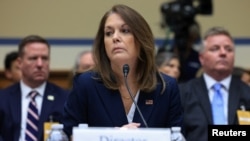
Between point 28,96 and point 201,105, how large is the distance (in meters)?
1.29

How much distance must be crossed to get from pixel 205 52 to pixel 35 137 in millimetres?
1440

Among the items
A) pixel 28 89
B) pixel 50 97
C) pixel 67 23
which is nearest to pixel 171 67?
pixel 50 97

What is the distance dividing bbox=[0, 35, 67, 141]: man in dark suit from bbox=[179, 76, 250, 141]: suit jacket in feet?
2.99

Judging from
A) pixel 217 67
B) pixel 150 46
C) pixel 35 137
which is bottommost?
pixel 35 137

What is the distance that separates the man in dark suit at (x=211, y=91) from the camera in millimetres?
4566

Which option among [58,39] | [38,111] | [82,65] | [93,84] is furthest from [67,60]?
[93,84]

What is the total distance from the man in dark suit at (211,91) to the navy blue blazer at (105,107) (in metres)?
1.13

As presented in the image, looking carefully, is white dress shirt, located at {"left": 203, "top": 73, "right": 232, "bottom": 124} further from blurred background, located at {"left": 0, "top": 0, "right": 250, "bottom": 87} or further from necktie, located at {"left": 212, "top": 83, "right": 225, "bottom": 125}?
blurred background, located at {"left": 0, "top": 0, "right": 250, "bottom": 87}

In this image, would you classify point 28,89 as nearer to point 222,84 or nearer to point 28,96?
point 28,96

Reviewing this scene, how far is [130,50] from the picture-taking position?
3227 millimetres

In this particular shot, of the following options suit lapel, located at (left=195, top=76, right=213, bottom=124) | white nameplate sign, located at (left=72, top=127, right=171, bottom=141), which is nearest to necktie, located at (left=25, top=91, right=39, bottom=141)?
suit lapel, located at (left=195, top=76, right=213, bottom=124)

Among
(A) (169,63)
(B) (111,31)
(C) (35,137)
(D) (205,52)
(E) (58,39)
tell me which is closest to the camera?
(B) (111,31)

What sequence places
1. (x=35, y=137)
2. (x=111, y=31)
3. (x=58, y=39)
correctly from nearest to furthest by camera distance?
(x=111, y=31), (x=35, y=137), (x=58, y=39)

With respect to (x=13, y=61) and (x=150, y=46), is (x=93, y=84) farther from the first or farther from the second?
(x=13, y=61)
